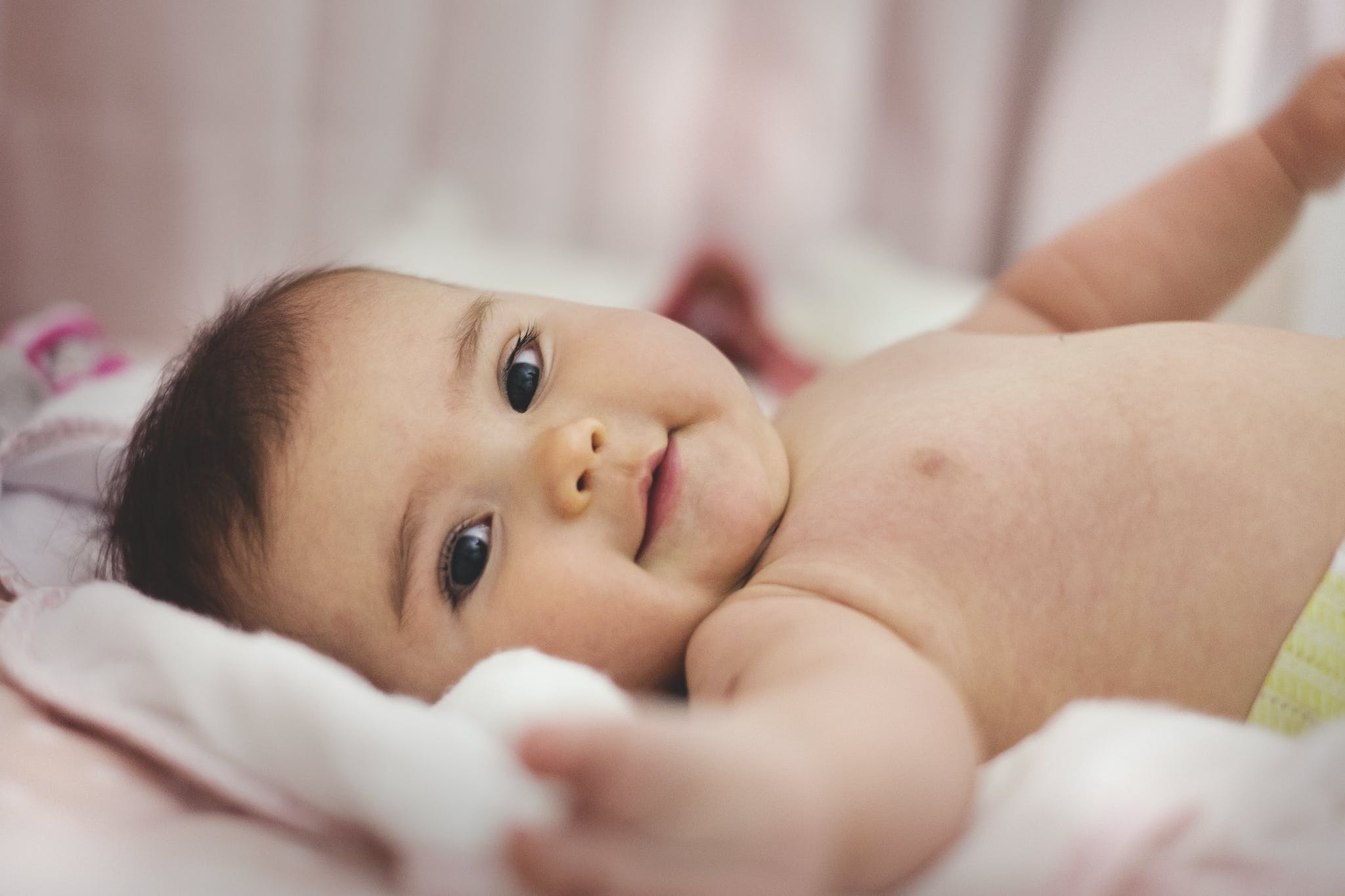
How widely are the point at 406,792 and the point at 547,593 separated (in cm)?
24

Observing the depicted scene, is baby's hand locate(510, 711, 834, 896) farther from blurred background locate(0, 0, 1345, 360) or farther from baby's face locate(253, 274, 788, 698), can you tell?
blurred background locate(0, 0, 1345, 360)

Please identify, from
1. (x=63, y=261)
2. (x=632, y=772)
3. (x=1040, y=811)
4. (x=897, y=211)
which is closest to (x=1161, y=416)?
(x=1040, y=811)

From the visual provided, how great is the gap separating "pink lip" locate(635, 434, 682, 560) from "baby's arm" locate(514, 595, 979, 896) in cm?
21

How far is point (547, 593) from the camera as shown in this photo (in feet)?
2.27

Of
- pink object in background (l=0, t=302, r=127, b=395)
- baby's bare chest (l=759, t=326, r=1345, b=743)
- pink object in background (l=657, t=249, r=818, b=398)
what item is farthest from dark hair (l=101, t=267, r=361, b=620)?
pink object in background (l=657, t=249, r=818, b=398)

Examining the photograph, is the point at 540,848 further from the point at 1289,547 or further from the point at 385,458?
the point at 1289,547

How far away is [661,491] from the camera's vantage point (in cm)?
74

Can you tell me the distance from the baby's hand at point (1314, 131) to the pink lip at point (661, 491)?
2.12 feet

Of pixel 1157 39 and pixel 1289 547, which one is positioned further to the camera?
pixel 1157 39

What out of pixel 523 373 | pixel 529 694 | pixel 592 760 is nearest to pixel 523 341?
pixel 523 373

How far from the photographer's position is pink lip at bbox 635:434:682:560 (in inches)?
28.9

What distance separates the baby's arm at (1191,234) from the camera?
3.15ft

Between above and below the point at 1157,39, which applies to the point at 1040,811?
below

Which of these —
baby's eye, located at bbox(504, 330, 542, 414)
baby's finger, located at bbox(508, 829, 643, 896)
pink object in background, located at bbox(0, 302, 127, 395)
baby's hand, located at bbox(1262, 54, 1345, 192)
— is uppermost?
baby's hand, located at bbox(1262, 54, 1345, 192)
